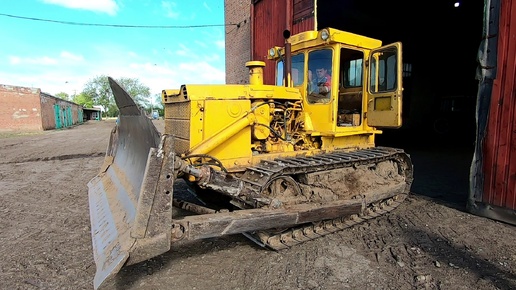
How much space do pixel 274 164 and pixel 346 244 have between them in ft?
4.42

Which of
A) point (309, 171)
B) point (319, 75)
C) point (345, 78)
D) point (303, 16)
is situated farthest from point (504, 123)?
point (303, 16)

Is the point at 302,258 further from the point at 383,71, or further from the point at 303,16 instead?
the point at 303,16

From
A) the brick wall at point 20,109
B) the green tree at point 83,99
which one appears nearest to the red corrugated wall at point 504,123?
the brick wall at point 20,109

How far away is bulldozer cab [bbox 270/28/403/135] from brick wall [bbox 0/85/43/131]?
26655 mm

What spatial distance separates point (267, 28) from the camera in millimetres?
10484

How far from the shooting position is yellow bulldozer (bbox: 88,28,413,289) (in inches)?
103

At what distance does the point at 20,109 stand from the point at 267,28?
23470 mm

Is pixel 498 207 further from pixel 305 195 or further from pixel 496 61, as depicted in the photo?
pixel 305 195

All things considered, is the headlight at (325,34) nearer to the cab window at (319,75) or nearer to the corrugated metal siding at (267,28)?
the cab window at (319,75)

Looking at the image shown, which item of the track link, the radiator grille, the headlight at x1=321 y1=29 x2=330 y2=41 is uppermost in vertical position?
the headlight at x1=321 y1=29 x2=330 y2=41

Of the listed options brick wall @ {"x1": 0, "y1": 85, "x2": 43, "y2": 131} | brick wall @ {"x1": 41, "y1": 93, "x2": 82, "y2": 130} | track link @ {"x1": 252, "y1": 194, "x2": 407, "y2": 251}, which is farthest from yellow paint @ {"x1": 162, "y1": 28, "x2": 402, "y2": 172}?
brick wall @ {"x1": 41, "y1": 93, "x2": 82, "y2": 130}

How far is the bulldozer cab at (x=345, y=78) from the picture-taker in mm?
4648

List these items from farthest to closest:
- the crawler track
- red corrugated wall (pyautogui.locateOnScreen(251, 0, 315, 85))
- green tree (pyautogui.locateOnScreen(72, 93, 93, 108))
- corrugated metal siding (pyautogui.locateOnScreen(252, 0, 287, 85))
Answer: green tree (pyautogui.locateOnScreen(72, 93, 93, 108))
corrugated metal siding (pyautogui.locateOnScreen(252, 0, 287, 85))
red corrugated wall (pyautogui.locateOnScreen(251, 0, 315, 85))
the crawler track

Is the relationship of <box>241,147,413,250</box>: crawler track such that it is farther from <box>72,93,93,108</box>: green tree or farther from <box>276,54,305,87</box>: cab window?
<box>72,93,93,108</box>: green tree
